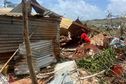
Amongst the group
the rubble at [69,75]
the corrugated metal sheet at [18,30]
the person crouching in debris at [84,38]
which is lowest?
the person crouching in debris at [84,38]

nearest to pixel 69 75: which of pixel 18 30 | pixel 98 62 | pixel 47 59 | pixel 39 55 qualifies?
pixel 98 62

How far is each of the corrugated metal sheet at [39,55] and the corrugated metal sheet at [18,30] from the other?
0.22 metres

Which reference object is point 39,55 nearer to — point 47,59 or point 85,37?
point 47,59

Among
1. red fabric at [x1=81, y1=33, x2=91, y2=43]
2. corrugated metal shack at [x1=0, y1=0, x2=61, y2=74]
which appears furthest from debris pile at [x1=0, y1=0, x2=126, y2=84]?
red fabric at [x1=81, y1=33, x2=91, y2=43]

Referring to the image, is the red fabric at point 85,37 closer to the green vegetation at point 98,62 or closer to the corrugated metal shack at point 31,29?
the corrugated metal shack at point 31,29

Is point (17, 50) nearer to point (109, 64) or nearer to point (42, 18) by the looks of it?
point (42, 18)

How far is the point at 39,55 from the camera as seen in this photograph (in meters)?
14.2

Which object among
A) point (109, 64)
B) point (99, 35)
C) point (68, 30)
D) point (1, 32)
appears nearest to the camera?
point (1, 32)

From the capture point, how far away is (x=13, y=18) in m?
13.0

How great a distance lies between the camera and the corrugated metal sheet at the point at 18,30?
12695 millimetres

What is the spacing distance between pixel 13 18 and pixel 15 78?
228 cm

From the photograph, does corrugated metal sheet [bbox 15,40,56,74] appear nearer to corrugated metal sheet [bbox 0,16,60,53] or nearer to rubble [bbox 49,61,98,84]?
corrugated metal sheet [bbox 0,16,60,53]

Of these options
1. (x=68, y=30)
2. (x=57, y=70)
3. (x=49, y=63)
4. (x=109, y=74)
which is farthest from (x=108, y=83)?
(x=68, y=30)

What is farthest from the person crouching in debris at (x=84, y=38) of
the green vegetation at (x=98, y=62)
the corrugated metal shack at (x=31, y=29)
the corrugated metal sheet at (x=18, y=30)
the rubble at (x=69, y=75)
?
the rubble at (x=69, y=75)
